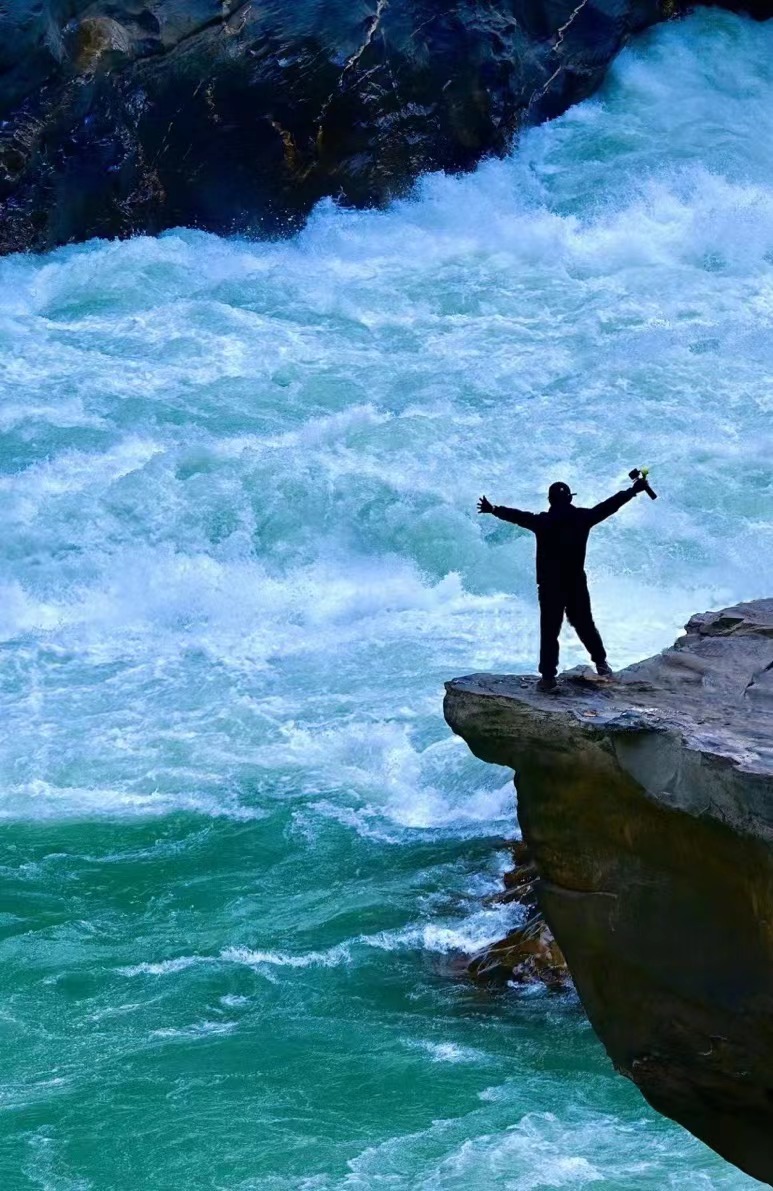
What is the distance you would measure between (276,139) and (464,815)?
12.7m

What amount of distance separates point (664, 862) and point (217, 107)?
17.8 metres

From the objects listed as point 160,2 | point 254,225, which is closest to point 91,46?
point 160,2

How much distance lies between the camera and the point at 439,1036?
10688 millimetres

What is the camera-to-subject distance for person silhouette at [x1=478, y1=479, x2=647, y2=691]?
8336 millimetres

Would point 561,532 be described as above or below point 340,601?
above

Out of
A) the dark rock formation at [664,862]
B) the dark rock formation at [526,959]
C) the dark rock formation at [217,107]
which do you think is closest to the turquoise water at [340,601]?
the dark rock formation at [526,959]

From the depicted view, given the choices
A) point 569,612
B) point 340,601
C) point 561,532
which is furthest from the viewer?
point 340,601

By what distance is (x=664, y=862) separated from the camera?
759 cm

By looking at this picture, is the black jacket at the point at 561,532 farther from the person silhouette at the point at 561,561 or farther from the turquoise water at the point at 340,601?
the turquoise water at the point at 340,601

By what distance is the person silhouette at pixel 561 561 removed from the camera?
27.3 feet

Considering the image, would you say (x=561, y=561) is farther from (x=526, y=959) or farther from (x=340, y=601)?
(x=340, y=601)

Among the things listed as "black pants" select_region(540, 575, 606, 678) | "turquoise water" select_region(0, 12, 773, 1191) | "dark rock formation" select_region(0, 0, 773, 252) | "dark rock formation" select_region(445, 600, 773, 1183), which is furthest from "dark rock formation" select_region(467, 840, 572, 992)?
"dark rock formation" select_region(0, 0, 773, 252)

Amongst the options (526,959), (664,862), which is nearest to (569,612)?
(664,862)

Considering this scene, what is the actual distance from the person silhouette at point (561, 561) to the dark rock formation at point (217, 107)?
15983mm
